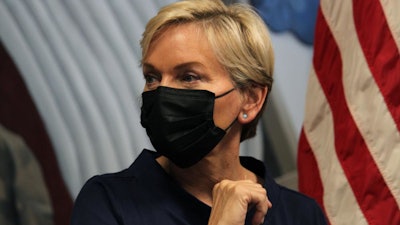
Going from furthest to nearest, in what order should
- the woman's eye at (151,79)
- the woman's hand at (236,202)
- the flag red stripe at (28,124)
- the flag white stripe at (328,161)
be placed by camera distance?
the flag white stripe at (328,161) < the flag red stripe at (28,124) < the woman's eye at (151,79) < the woman's hand at (236,202)

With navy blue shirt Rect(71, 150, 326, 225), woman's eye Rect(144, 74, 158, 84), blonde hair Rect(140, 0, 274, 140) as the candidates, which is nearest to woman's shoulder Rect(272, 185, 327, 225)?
navy blue shirt Rect(71, 150, 326, 225)

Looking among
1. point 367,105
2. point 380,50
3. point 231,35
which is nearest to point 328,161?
point 367,105

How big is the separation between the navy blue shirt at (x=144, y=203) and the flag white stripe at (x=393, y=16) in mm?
638

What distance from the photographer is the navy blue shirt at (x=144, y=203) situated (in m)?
1.38

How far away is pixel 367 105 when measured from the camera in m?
1.99

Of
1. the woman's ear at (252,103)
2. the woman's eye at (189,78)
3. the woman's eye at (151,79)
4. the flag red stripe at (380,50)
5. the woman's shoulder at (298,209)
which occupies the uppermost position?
the woman's eye at (151,79)

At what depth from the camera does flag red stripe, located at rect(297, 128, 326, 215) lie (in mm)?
2098

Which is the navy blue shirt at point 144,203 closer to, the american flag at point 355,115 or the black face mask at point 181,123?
the black face mask at point 181,123

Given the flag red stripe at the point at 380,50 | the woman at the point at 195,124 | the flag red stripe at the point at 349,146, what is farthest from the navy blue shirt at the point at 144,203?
the flag red stripe at the point at 380,50

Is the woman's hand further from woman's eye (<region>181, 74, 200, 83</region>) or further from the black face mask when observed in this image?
woman's eye (<region>181, 74, 200, 83</region>)

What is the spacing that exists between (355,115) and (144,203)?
0.81 metres

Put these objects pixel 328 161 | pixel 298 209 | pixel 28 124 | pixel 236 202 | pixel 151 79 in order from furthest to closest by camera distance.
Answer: pixel 328 161 < pixel 28 124 < pixel 298 209 < pixel 151 79 < pixel 236 202

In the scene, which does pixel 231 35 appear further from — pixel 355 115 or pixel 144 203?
pixel 355 115

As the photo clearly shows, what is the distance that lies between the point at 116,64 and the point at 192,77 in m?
0.68
